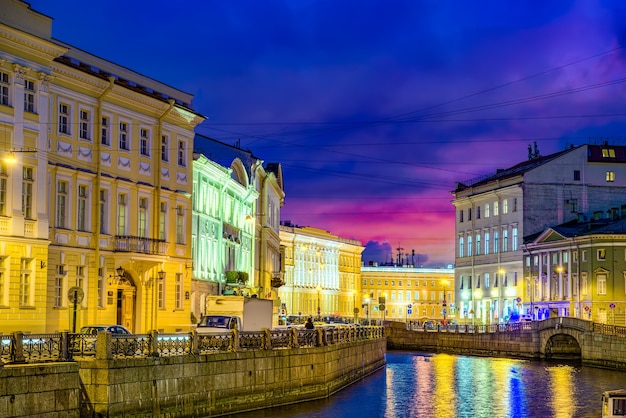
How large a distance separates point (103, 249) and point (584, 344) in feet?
134

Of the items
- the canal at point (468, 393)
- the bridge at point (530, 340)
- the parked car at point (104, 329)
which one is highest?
the parked car at point (104, 329)

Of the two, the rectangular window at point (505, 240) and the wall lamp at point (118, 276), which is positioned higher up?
the rectangular window at point (505, 240)

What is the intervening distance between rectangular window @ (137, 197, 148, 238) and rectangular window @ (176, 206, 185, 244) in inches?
126

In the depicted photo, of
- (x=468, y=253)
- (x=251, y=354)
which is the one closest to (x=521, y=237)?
(x=468, y=253)

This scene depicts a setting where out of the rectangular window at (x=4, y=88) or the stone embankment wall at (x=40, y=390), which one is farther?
the rectangular window at (x=4, y=88)

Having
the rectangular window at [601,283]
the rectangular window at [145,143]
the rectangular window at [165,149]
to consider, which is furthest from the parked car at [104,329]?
the rectangular window at [601,283]

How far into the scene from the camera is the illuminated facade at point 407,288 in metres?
192

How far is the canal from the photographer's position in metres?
40.7

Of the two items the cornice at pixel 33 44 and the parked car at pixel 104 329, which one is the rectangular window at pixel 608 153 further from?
the parked car at pixel 104 329

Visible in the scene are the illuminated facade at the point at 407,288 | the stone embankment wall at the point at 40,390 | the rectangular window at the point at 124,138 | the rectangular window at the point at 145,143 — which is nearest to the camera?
the stone embankment wall at the point at 40,390

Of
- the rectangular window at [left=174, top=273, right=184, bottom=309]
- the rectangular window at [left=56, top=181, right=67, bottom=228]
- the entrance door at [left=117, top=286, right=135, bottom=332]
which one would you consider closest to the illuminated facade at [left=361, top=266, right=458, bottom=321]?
the rectangular window at [left=174, top=273, right=184, bottom=309]

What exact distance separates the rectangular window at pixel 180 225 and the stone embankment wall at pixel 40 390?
27.5 meters

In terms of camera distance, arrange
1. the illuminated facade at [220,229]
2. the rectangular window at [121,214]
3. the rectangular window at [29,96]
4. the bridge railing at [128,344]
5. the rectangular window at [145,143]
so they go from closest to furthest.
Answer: the bridge railing at [128,344]
the rectangular window at [29,96]
the rectangular window at [121,214]
the rectangular window at [145,143]
the illuminated facade at [220,229]

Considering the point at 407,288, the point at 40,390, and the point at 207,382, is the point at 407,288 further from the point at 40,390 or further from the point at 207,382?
the point at 40,390
